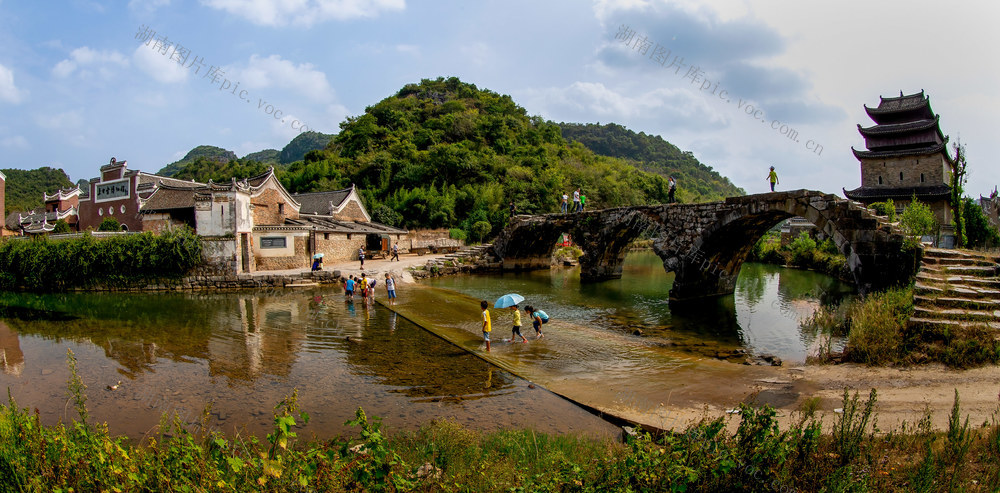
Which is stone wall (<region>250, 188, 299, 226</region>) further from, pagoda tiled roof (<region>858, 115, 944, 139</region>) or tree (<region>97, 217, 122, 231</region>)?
pagoda tiled roof (<region>858, 115, 944, 139</region>)

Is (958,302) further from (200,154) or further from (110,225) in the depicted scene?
(200,154)

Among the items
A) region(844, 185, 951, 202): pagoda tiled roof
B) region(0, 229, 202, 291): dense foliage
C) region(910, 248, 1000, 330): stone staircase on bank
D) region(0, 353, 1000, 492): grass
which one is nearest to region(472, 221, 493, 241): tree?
region(0, 229, 202, 291): dense foliage

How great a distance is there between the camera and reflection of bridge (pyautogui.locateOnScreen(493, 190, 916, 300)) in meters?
16.0

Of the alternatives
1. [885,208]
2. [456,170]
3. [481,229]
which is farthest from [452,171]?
[885,208]

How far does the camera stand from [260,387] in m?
10.3

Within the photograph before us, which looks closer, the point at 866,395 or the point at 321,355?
the point at 866,395

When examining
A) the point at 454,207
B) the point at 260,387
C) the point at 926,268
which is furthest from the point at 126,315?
the point at 454,207

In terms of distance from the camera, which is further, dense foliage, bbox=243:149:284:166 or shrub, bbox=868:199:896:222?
dense foliage, bbox=243:149:284:166

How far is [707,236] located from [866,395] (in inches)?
570

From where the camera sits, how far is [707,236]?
22.2m

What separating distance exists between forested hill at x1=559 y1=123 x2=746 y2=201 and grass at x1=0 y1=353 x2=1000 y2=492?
384 ft

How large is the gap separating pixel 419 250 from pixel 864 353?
35419mm

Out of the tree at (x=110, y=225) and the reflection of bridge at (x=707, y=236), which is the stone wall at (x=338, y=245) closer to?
the reflection of bridge at (x=707, y=236)

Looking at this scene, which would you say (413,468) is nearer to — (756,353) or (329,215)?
(756,353)
